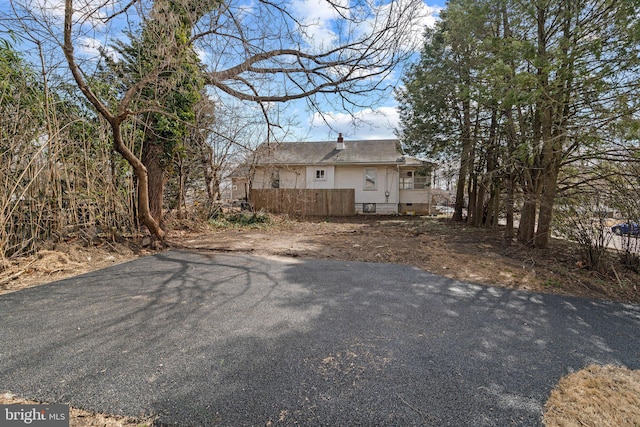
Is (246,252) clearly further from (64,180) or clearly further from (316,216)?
(316,216)

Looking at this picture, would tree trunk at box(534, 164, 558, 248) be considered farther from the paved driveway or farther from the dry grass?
the dry grass

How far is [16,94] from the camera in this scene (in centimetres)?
423

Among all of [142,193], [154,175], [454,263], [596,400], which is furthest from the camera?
[154,175]

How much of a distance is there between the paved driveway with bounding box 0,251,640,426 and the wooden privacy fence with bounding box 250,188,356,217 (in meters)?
9.72

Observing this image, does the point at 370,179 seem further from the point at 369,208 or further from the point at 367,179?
the point at 369,208

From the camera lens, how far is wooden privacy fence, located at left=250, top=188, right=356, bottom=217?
544 inches

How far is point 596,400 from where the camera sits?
1864 millimetres

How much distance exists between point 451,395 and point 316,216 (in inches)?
539

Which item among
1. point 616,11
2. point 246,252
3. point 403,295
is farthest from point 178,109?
point 616,11

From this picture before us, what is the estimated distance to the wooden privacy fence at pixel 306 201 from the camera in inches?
544

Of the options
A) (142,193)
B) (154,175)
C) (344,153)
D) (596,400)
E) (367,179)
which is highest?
(344,153)

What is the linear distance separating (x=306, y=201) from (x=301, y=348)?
11.6 meters

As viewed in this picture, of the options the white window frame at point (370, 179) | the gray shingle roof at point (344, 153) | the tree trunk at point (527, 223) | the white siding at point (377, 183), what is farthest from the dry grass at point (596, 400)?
the white window frame at point (370, 179)

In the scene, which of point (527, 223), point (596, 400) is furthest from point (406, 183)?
point (596, 400)
